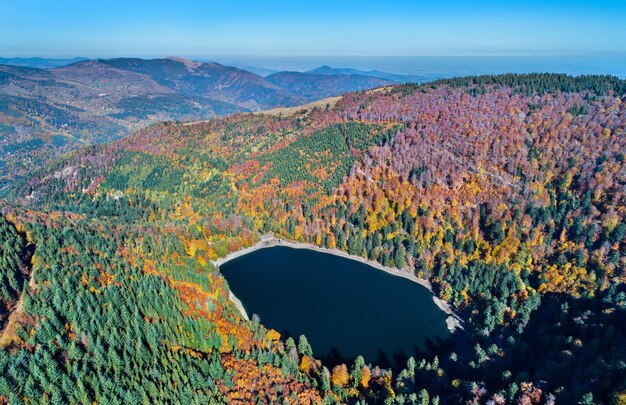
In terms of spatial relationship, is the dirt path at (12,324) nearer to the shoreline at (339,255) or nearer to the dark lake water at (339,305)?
the shoreline at (339,255)

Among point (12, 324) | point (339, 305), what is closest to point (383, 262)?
point (339, 305)

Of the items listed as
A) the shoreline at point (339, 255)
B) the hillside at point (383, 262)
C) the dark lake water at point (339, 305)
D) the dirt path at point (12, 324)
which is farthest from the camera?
the shoreline at point (339, 255)

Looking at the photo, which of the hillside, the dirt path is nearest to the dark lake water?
the hillside

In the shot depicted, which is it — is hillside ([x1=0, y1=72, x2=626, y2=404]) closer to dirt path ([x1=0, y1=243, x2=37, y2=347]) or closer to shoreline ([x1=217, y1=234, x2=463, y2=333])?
dirt path ([x1=0, y1=243, x2=37, y2=347])

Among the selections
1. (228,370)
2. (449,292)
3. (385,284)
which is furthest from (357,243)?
(228,370)

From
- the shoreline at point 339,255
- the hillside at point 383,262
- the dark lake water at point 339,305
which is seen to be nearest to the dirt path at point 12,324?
the hillside at point 383,262

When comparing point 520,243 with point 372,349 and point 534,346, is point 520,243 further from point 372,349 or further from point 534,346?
point 372,349
